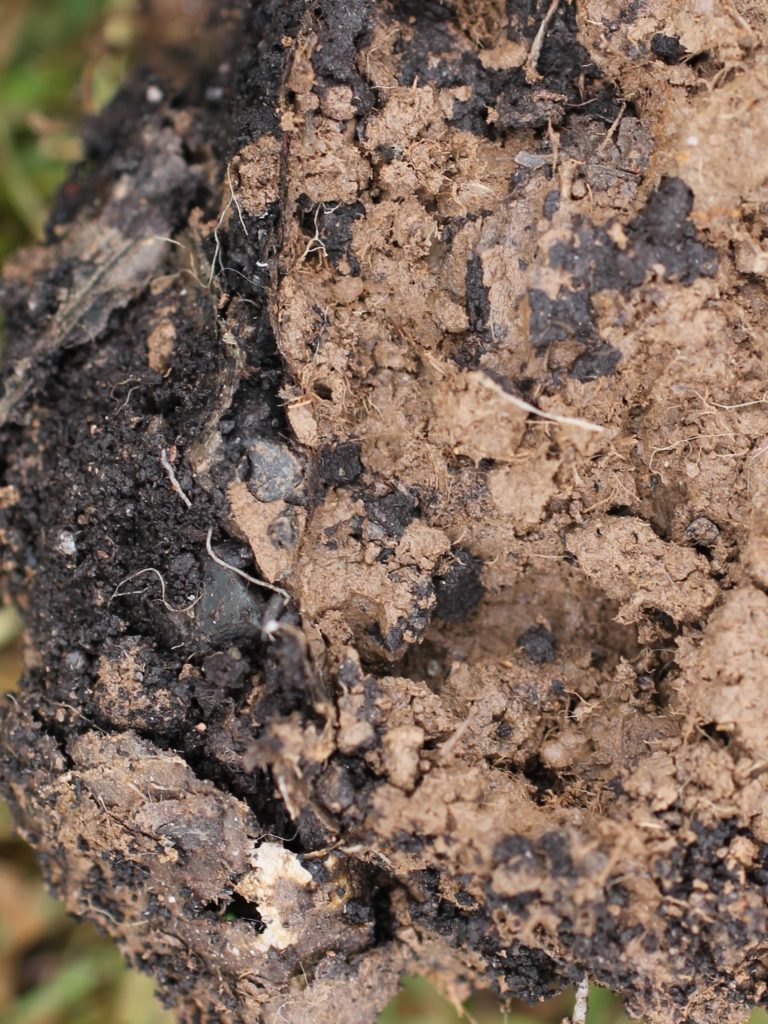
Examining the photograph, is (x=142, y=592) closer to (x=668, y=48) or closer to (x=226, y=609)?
(x=226, y=609)

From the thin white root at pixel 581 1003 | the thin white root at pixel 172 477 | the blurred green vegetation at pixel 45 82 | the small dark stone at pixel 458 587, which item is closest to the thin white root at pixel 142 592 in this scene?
the thin white root at pixel 172 477

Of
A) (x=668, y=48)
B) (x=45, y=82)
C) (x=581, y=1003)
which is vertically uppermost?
(x=45, y=82)

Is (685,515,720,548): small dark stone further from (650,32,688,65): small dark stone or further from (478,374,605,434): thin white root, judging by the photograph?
(650,32,688,65): small dark stone

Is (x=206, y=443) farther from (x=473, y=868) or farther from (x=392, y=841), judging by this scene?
(x=473, y=868)

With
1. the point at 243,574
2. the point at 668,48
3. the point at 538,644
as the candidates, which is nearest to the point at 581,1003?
the point at 538,644

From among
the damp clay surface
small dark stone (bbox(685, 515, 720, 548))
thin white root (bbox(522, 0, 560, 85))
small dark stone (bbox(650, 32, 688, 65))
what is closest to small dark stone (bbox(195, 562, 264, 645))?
the damp clay surface
